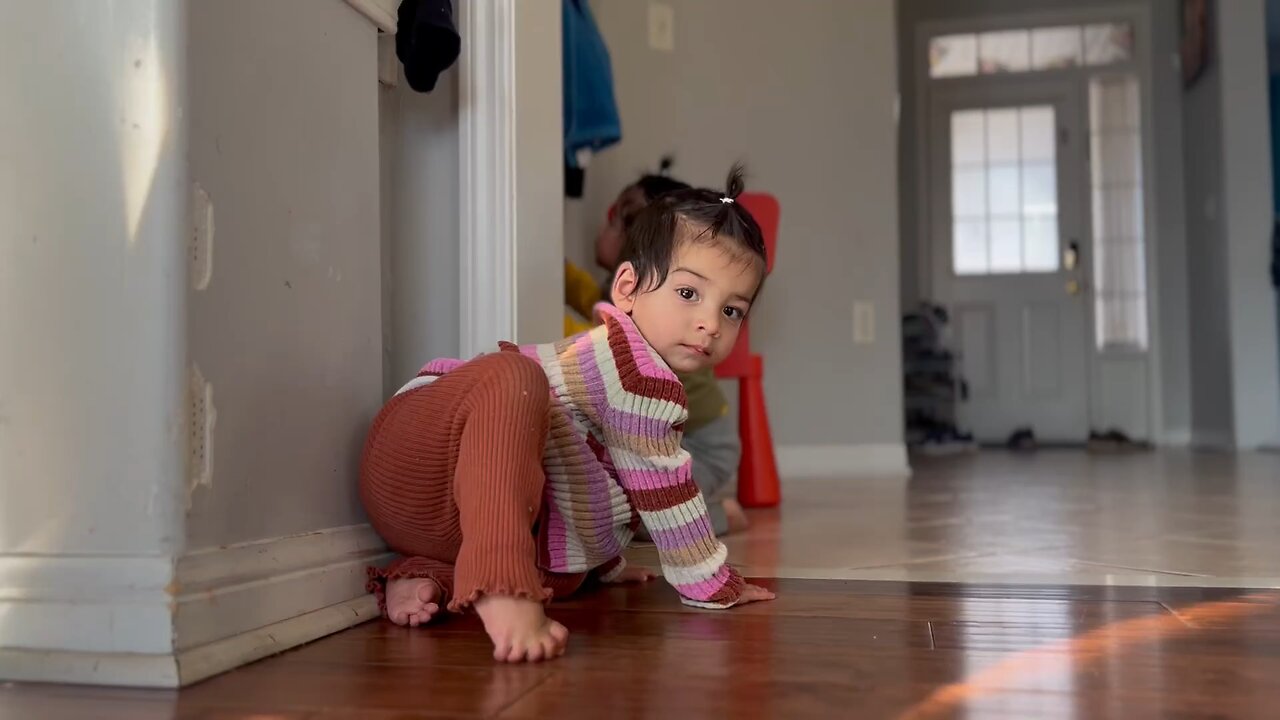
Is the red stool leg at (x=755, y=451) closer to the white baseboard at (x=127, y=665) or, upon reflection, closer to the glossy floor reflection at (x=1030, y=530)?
the glossy floor reflection at (x=1030, y=530)

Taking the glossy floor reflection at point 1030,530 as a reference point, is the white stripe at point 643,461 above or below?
above

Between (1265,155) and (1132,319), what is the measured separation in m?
1.24

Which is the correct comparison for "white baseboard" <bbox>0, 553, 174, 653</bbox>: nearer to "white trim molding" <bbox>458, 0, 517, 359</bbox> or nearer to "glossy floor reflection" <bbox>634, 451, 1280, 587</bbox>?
"white trim molding" <bbox>458, 0, 517, 359</bbox>

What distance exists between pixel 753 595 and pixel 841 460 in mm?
2431

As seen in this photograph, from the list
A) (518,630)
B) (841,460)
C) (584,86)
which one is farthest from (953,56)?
Answer: (518,630)

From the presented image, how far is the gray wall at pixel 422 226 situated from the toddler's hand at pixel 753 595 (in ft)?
1.64

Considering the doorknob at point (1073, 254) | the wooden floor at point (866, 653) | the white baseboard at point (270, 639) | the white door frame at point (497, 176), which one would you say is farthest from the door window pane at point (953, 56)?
the white baseboard at point (270, 639)

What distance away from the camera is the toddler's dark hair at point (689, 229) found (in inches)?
43.6

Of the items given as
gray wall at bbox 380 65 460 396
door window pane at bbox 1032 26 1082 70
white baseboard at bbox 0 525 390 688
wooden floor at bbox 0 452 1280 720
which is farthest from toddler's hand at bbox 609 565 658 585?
A: door window pane at bbox 1032 26 1082 70

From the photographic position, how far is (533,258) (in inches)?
58.0

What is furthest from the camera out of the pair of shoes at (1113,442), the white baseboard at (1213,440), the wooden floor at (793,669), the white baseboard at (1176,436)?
the white baseboard at (1176,436)

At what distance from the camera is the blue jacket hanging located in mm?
2070

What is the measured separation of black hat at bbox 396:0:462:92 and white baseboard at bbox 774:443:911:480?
243cm

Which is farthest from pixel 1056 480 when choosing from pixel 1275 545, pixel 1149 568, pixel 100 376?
pixel 100 376
